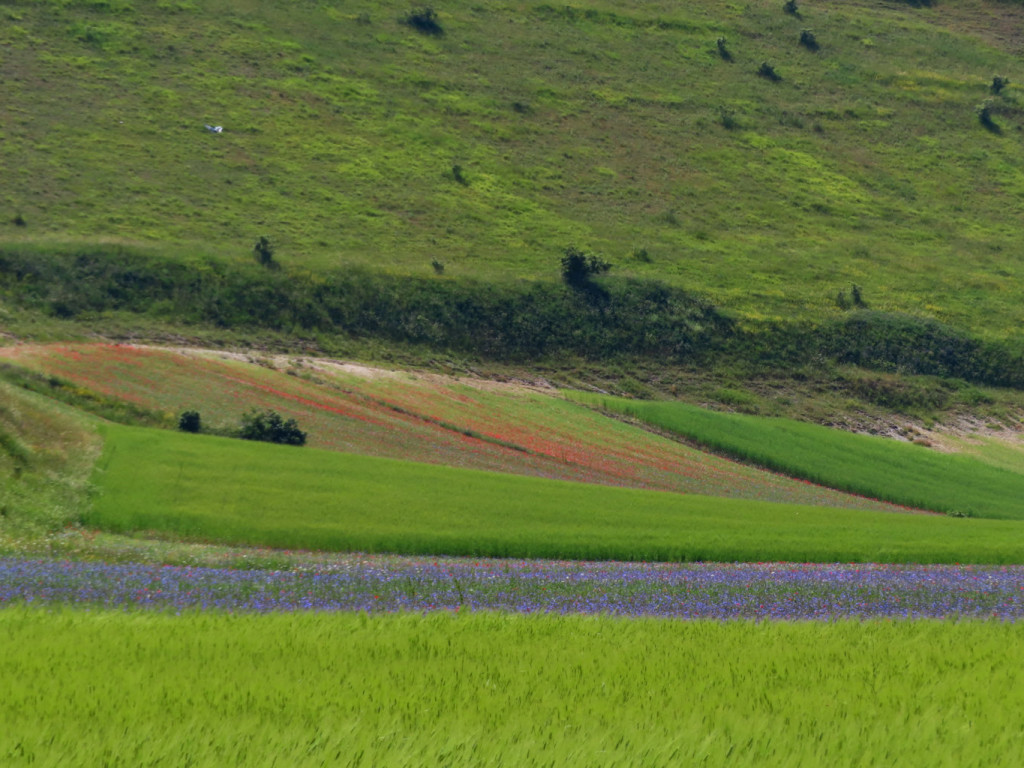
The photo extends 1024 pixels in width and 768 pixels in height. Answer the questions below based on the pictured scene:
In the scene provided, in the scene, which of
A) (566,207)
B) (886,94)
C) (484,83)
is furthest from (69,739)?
(886,94)

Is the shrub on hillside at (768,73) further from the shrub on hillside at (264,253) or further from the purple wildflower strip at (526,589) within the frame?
the purple wildflower strip at (526,589)

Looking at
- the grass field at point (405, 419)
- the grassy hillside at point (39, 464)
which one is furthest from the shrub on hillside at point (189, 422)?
the grassy hillside at point (39, 464)

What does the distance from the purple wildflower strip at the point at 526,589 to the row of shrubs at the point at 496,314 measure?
51.0 metres

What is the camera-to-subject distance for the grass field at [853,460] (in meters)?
57.6

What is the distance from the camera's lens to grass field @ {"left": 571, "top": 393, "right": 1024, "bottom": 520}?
57594 mm

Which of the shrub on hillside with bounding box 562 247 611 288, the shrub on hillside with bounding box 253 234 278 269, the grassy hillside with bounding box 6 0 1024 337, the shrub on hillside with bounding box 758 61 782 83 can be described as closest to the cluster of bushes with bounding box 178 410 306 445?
the shrub on hillside with bounding box 253 234 278 269

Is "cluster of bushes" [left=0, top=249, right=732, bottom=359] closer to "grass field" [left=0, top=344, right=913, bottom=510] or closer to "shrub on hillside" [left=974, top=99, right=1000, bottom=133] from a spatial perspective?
"grass field" [left=0, top=344, right=913, bottom=510]

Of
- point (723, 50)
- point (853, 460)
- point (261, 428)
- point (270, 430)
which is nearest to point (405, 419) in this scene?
point (270, 430)

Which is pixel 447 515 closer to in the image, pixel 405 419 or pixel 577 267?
pixel 405 419

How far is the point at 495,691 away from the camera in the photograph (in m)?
12.2

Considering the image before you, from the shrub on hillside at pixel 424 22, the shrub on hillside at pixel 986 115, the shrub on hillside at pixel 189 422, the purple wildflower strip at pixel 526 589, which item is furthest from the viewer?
the shrub on hillside at pixel 986 115

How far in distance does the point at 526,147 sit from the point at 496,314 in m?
41.8

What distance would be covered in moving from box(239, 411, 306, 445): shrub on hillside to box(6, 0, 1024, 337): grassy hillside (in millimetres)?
38243

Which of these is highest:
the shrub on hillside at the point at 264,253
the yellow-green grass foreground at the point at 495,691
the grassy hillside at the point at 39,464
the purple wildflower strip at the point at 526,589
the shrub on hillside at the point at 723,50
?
the shrub on hillside at the point at 723,50
